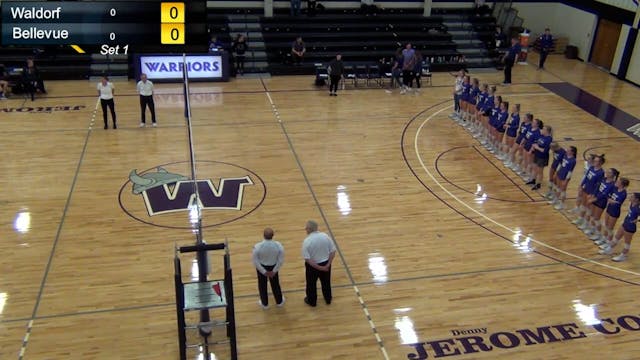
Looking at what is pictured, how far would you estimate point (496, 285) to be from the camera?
32.4ft

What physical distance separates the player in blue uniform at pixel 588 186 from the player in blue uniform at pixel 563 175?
1.70ft

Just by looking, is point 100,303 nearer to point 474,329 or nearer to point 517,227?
point 474,329

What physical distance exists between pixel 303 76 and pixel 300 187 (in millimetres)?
10021

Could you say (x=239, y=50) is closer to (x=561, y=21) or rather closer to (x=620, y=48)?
(x=620, y=48)

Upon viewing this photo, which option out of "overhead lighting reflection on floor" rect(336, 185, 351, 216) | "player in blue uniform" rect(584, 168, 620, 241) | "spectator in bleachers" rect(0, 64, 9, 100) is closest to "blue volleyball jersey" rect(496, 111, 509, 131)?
"player in blue uniform" rect(584, 168, 620, 241)

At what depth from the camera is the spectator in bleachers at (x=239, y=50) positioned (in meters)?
21.4

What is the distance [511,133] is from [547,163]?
4.86 feet

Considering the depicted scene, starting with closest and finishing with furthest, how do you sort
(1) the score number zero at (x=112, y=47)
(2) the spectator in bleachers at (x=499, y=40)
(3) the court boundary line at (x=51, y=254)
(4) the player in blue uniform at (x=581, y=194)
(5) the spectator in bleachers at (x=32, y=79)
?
(3) the court boundary line at (x=51, y=254)
(1) the score number zero at (x=112, y=47)
(4) the player in blue uniform at (x=581, y=194)
(5) the spectator in bleachers at (x=32, y=79)
(2) the spectator in bleachers at (x=499, y=40)

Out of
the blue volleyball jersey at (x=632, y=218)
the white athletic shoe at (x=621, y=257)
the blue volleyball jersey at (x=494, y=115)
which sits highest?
the blue volleyball jersey at (x=494, y=115)

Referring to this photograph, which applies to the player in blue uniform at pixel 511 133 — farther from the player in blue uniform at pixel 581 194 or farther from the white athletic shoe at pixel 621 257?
the white athletic shoe at pixel 621 257

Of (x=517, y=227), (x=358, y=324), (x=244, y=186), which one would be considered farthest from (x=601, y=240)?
(x=244, y=186)

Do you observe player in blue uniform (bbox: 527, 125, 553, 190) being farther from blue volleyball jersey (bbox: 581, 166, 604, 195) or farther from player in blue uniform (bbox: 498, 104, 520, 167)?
blue volleyball jersey (bbox: 581, 166, 604, 195)

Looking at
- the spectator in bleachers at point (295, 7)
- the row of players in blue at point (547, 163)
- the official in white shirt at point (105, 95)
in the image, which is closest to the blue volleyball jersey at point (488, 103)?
the row of players in blue at point (547, 163)

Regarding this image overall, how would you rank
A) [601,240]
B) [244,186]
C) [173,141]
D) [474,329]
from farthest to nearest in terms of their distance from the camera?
[173,141]
[244,186]
[601,240]
[474,329]
